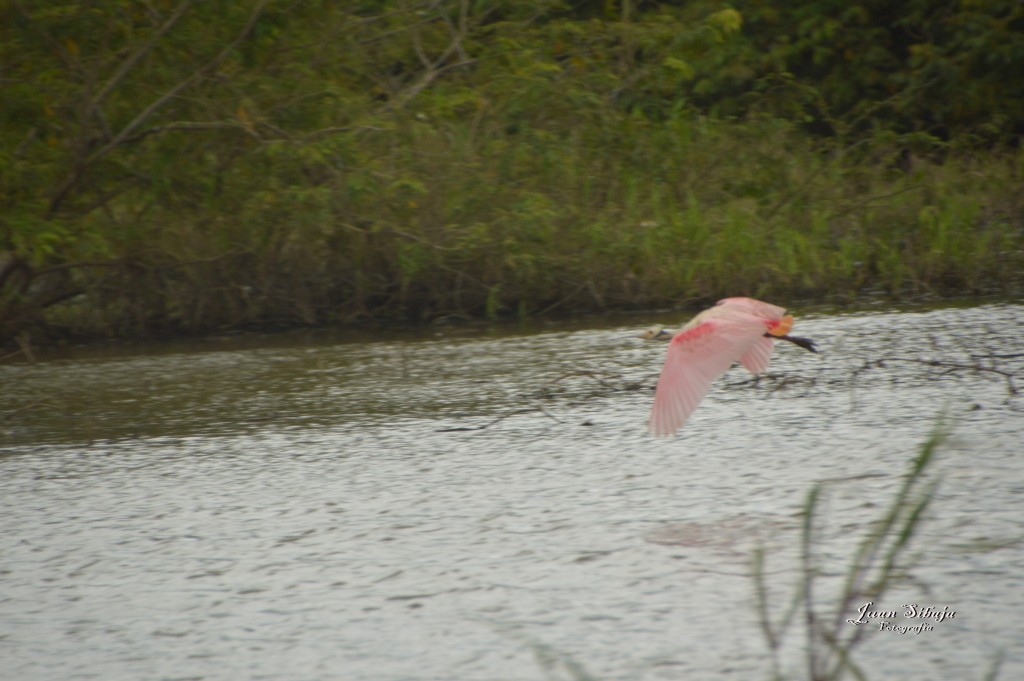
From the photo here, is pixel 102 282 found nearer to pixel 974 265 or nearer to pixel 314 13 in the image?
pixel 314 13

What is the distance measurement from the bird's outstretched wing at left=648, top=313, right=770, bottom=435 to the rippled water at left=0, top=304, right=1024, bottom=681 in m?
0.20

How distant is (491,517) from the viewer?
13.5 ft

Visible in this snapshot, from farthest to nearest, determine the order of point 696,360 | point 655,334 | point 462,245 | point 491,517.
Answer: point 462,245, point 655,334, point 696,360, point 491,517

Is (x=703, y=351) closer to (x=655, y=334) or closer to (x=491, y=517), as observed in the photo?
(x=491, y=517)

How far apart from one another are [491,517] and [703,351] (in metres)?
1.00

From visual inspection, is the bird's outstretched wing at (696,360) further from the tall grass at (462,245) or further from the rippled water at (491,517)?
the tall grass at (462,245)

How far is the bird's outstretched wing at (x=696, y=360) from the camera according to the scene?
14.7ft

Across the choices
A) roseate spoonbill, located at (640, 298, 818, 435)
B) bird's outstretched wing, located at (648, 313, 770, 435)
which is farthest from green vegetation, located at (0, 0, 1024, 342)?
bird's outstretched wing, located at (648, 313, 770, 435)

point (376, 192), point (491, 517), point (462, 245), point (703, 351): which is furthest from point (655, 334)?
point (376, 192)

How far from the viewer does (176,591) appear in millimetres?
3566

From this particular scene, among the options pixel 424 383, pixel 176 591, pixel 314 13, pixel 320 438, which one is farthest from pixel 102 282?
pixel 176 591

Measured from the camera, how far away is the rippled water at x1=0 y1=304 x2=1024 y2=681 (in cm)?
302

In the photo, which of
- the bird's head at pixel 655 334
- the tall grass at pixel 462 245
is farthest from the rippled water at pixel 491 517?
the tall grass at pixel 462 245

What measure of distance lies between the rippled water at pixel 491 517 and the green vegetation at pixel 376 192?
93.6 inches
